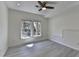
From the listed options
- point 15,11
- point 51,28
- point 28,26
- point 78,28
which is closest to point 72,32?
point 78,28

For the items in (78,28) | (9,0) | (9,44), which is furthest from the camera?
(9,44)

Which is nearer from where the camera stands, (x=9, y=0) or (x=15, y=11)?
(x=9, y=0)

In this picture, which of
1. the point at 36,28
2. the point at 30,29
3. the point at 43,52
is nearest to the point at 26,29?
the point at 30,29

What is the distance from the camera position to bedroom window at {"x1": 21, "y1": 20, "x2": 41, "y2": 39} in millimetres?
6443

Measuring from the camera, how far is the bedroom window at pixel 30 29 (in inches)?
254

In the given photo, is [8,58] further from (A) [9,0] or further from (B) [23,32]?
(B) [23,32]

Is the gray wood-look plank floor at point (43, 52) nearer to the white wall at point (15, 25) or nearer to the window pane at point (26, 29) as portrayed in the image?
the white wall at point (15, 25)

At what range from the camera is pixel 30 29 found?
22.6 ft

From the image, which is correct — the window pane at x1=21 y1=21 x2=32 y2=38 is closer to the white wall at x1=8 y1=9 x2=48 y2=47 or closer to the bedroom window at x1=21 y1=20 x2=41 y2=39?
the bedroom window at x1=21 y1=20 x2=41 y2=39

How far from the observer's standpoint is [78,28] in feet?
14.6

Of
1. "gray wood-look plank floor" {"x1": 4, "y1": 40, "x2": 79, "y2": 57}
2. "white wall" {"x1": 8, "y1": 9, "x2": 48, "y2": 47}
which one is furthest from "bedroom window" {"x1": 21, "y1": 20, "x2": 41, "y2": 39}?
"gray wood-look plank floor" {"x1": 4, "y1": 40, "x2": 79, "y2": 57}

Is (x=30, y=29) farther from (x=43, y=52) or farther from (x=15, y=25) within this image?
(x=43, y=52)

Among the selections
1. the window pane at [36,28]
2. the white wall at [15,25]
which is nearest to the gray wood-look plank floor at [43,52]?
the white wall at [15,25]

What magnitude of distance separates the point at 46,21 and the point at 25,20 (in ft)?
8.07
